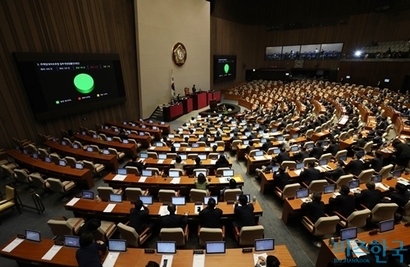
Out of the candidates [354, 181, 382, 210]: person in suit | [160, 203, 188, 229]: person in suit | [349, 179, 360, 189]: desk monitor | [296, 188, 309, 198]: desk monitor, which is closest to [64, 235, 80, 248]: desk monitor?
[160, 203, 188, 229]: person in suit

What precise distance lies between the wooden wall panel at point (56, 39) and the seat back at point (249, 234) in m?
11.5

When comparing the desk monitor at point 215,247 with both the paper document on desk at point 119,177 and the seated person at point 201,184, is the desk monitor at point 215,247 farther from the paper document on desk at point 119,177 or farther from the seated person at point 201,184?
the paper document on desk at point 119,177

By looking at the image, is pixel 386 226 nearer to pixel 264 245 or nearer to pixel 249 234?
pixel 264 245

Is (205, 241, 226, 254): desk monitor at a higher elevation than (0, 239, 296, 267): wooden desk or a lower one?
higher

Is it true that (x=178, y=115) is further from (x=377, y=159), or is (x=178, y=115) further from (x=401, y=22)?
(x=401, y=22)

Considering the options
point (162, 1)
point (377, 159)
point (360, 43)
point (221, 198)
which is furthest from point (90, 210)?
point (360, 43)

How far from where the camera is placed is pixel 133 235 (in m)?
4.67

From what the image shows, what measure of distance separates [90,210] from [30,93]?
27.6 feet

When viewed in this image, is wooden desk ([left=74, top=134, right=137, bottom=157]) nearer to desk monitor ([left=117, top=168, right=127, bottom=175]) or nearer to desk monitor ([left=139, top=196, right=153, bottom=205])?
desk monitor ([left=117, top=168, right=127, bottom=175])

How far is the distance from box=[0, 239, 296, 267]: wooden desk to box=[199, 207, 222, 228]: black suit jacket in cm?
84

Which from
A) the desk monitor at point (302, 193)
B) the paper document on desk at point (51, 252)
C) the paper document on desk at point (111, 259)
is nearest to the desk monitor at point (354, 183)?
the desk monitor at point (302, 193)

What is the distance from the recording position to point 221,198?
624cm

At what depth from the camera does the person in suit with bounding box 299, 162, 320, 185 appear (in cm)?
684

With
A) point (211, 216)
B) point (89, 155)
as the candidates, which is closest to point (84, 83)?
point (89, 155)
